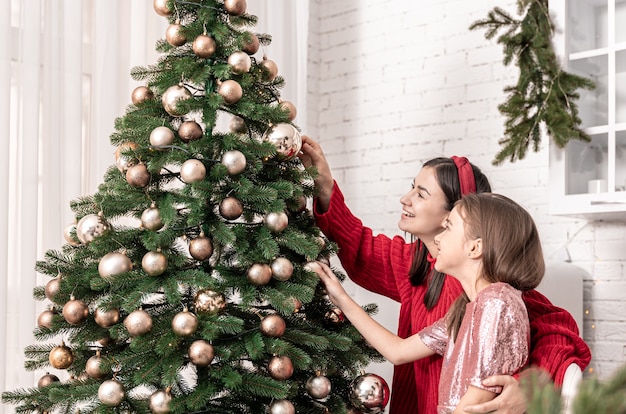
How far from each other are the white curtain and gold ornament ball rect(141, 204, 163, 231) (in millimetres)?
944

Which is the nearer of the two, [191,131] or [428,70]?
[191,131]

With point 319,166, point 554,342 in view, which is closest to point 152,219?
point 319,166

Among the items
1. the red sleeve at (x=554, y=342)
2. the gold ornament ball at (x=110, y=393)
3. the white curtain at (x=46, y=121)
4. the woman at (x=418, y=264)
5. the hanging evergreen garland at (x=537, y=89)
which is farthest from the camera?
the hanging evergreen garland at (x=537, y=89)

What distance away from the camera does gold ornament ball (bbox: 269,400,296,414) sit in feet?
4.96

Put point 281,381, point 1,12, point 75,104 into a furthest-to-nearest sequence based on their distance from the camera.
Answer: point 75,104
point 1,12
point 281,381

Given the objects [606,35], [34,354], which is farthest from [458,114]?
[34,354]

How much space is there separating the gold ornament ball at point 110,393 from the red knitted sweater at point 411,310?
757 mm

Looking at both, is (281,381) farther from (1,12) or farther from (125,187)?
(1,12)

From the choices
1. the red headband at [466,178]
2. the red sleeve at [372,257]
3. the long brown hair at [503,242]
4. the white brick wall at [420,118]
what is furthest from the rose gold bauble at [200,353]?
the white brick wall at [420,118]

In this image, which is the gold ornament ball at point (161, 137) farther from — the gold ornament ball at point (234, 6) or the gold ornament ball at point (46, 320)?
the gold ornament ball at point (46, 320)

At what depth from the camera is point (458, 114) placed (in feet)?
10.7

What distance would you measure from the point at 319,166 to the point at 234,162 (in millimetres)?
438

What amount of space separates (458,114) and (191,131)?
75.3 inches

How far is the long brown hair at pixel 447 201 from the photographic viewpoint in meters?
2.00
